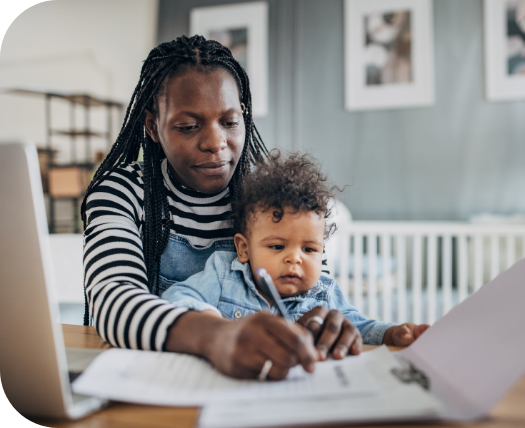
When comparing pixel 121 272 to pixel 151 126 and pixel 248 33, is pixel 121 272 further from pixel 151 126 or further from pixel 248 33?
pixel 248 33

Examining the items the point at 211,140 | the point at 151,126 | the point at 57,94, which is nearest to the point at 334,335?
the point at 211,140

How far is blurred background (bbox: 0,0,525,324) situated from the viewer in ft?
8.81

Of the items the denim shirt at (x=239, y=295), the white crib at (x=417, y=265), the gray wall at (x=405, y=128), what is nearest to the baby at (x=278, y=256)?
the denim shirt at (x=239, y=295)

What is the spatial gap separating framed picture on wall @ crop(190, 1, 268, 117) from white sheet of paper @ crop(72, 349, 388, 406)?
2738 mm

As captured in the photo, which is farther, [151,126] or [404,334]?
[151,126]

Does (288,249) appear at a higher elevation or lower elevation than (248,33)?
lower

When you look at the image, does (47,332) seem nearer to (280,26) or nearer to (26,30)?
(280,26)

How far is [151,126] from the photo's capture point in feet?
3.20

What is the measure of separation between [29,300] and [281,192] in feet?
1.83

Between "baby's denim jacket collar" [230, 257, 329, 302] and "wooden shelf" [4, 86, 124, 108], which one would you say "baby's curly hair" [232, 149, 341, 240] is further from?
"wooden shelf" [4, 86, 124, 108]

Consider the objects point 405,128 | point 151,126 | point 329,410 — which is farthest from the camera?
point 405,128

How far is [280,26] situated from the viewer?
3.03 meters

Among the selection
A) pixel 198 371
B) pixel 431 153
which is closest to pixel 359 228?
pixel 431 153

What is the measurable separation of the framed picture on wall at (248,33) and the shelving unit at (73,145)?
3.22ft
